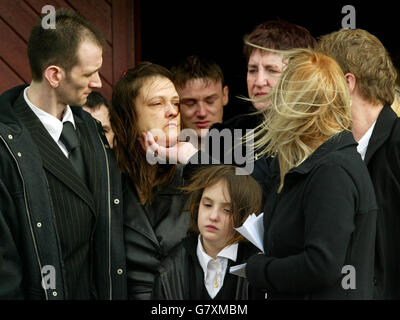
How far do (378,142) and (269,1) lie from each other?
9.88ft

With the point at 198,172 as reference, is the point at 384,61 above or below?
above

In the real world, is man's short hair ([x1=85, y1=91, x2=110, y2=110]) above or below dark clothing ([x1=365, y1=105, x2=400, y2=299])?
above

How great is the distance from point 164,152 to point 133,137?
160 millimetres

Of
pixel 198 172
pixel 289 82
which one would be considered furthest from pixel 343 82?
pixel 198 172

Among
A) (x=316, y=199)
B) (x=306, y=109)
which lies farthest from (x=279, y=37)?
(x=316, y=199)

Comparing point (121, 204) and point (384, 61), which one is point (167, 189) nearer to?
point (121, 204)

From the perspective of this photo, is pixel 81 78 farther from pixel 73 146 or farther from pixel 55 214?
pixel 55 214

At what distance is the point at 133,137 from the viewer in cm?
366

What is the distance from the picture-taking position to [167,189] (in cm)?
368

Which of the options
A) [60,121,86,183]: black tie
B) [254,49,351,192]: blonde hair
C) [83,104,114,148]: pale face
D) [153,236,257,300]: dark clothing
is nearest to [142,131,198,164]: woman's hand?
[60,121,86,183]: black tie

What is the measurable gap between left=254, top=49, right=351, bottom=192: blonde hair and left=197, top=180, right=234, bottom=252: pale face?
1.98 feet

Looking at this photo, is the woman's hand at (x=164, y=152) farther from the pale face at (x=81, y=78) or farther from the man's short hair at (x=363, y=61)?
the man's short hair at (x=363, y=61)

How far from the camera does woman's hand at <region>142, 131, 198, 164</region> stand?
11.9ft

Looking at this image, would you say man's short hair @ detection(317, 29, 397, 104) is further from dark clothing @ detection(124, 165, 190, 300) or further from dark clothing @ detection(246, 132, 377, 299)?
dark clothing @ detection(124, 165, 190, 300)
